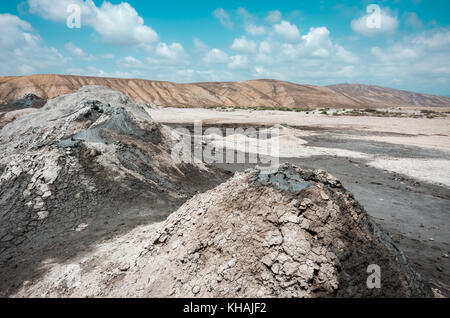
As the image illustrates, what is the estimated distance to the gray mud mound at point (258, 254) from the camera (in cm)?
293

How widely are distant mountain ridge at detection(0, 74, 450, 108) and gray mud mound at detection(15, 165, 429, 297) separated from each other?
220ft

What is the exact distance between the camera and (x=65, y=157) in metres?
6.92

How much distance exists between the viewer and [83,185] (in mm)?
6559

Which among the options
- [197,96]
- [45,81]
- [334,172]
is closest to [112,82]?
[45,81]

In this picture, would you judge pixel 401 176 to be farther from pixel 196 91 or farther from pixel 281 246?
pixel 196 91

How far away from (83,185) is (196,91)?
8014cm

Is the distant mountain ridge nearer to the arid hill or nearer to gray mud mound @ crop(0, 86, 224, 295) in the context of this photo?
the arid hill

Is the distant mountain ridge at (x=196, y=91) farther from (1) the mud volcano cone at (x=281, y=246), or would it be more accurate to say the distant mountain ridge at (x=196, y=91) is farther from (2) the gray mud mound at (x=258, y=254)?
(1) the mud volcano cone at (x=281, y=246)

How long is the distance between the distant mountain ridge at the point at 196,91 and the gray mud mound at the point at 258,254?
220ft

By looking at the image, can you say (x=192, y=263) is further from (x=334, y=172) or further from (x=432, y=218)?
(x=334, y=172)

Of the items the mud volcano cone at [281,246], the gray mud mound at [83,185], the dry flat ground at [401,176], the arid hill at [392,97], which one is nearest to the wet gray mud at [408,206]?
the dry flat ground at [401,176]

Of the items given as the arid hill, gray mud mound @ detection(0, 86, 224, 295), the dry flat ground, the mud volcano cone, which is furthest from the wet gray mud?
the arid hill

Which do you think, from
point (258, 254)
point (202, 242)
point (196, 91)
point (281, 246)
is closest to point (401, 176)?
point (281, 246)

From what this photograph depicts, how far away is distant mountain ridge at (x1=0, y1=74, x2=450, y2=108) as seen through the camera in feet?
212
